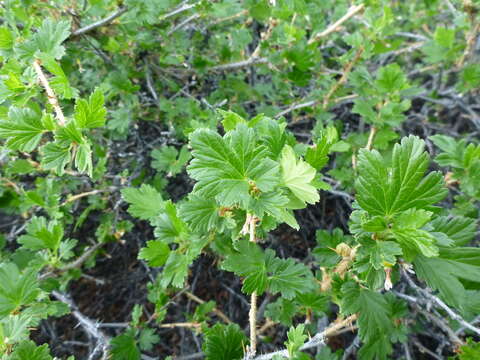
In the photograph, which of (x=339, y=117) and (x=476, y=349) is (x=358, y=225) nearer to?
(x=476, y=349)

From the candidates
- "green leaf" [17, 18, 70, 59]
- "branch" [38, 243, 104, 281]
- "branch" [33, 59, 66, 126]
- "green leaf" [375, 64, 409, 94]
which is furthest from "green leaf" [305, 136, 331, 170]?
"branch" [38, 243, 104, 281]

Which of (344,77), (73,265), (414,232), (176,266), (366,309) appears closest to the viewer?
(414,232)

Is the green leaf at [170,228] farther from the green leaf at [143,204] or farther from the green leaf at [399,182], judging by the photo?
the green leaf at [399,182]

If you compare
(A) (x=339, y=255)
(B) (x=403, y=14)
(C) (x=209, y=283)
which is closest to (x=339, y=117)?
(B) (x=403, y=14)

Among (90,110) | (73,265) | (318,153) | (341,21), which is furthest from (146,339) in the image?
(341,21)

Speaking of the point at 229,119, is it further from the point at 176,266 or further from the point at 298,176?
the point at 176,266

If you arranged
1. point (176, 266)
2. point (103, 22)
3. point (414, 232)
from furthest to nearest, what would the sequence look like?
1. point (103, 22)
2. point (176, 266)
3. point (414, 232)
